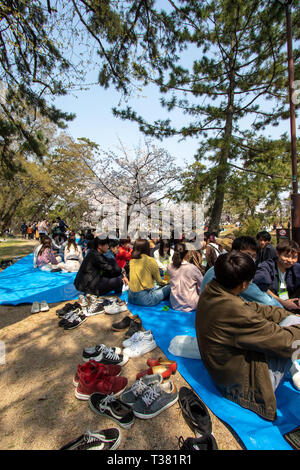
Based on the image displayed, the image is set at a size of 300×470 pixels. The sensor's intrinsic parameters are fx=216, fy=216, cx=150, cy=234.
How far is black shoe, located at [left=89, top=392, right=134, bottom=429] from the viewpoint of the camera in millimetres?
1575

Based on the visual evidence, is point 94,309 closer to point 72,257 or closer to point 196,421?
point 196,421

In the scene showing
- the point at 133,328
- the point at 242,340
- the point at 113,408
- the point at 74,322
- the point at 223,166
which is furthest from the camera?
the point at 223,166

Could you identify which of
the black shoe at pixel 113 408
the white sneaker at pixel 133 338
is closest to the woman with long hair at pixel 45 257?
the white sneaker at pixel 133 338

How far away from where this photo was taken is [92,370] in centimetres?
196

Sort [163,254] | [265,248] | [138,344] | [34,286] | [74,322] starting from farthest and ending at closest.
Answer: [163,254] < [34,286] < [265,248] < [74,322] < [138,344]

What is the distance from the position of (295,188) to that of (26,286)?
6759 millimetres

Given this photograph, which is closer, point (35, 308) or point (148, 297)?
point (35, 308)

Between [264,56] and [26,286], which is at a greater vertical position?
[264,56]

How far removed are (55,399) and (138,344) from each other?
971mm

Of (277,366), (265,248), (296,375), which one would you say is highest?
(265,248)

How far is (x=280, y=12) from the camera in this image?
5.91 m

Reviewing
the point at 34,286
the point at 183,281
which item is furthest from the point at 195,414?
the point at 34,286

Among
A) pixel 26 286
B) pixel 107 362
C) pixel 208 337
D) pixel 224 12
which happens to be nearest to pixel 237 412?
pixel 208 337

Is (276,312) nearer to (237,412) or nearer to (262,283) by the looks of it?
(237,412)
